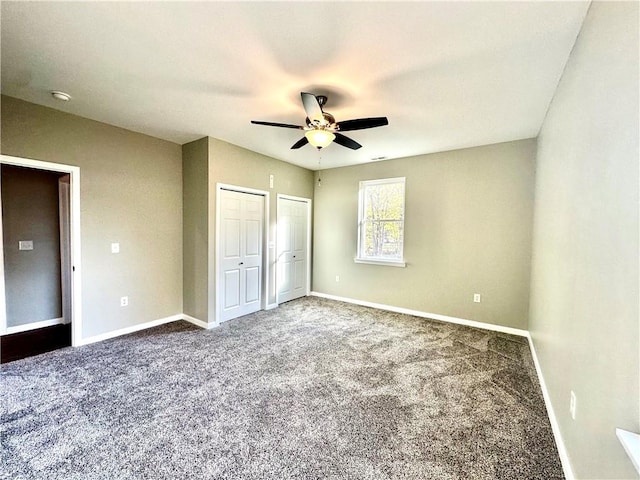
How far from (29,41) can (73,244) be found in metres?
2.07

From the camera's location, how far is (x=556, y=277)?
6.74ft

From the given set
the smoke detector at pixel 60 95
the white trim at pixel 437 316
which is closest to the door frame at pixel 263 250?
the white trim at pixel 437 316

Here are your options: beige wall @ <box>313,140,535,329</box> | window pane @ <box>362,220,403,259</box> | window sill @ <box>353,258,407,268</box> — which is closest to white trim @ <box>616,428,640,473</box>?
beige wall @ <box>313,140,535,329</box>

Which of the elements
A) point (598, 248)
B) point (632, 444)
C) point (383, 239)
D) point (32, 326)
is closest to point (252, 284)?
point (383, 239)

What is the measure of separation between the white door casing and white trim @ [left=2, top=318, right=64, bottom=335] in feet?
10.4

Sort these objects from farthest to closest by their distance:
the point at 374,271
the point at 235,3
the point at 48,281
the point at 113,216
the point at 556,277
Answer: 1. the point at 374,271
2. the point at 48,281
3. the point at 113,216
4. the point at 556,277
5. the point at 235,3

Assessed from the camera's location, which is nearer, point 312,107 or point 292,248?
point 312,107

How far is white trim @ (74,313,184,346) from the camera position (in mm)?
A: 3283

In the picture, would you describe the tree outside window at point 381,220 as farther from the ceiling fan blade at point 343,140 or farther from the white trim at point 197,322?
the white trim at point 197,322

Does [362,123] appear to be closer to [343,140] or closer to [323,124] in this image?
[323,124]

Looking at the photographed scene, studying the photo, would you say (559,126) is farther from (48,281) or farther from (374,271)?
(48,281)

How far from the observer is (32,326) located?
12.1 feet

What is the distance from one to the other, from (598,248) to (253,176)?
158 inches

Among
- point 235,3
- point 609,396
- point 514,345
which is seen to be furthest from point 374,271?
point 235,3
